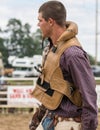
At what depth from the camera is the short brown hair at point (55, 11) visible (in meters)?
2.95

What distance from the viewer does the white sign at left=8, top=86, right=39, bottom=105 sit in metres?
14.0

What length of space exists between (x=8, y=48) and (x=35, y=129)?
247 ft

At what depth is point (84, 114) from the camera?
2.85 meters

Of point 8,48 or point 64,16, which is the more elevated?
point 64,16

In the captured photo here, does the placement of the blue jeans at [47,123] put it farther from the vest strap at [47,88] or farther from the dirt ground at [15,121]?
the dirt ground at [15,121]

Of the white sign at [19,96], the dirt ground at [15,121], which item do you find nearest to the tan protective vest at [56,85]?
the dirt ground at [15,121]

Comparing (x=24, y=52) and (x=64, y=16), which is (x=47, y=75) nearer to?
(x=64, y=16)

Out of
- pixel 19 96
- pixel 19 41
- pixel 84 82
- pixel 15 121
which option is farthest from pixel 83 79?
pixel 19 41

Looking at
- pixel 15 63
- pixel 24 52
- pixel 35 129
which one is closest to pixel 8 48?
pixel 24 52

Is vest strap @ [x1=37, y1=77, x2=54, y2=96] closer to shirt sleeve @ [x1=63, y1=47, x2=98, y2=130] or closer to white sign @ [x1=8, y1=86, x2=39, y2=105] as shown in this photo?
shirt sleeve @ [x1=63, y1=47, x2=98, y2=130]

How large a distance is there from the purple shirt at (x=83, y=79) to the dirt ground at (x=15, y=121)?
7.95 meters

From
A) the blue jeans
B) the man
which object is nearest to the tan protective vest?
the man

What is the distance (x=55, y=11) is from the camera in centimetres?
295

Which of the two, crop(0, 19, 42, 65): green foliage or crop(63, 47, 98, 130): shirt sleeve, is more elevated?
crop(63, 47, 98, 130): shirt sleeve
